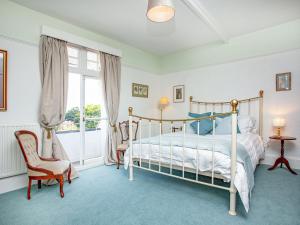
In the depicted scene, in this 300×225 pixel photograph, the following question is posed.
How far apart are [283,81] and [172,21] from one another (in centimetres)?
238

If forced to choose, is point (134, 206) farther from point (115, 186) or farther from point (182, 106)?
point (182, 106)

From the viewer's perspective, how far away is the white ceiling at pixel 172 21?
267 cm

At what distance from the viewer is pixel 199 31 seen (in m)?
3.58

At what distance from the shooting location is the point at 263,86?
3.60m

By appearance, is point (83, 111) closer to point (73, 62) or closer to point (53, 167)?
point (73, 62)

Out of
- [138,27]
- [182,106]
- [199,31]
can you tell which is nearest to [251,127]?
[182,106]

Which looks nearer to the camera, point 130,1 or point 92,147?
point 130,1

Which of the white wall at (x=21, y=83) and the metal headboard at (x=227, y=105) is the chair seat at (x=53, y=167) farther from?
the metal headboard at (x=227, y=105)

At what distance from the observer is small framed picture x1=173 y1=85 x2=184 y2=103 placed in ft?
15.7

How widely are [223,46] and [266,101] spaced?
151 centimetres

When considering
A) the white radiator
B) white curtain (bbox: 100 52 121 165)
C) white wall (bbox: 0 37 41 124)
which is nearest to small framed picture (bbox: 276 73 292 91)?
white curtain (bbox: 100 52 121 165)

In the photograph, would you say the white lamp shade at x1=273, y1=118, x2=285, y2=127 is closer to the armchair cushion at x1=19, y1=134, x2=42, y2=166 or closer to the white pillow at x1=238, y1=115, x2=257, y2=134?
the white pillow at x1=238, y1=115, x2=257, y2=134

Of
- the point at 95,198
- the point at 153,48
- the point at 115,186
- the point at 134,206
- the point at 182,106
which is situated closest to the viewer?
the point at 134,206

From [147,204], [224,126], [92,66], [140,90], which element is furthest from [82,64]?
[224,126]
